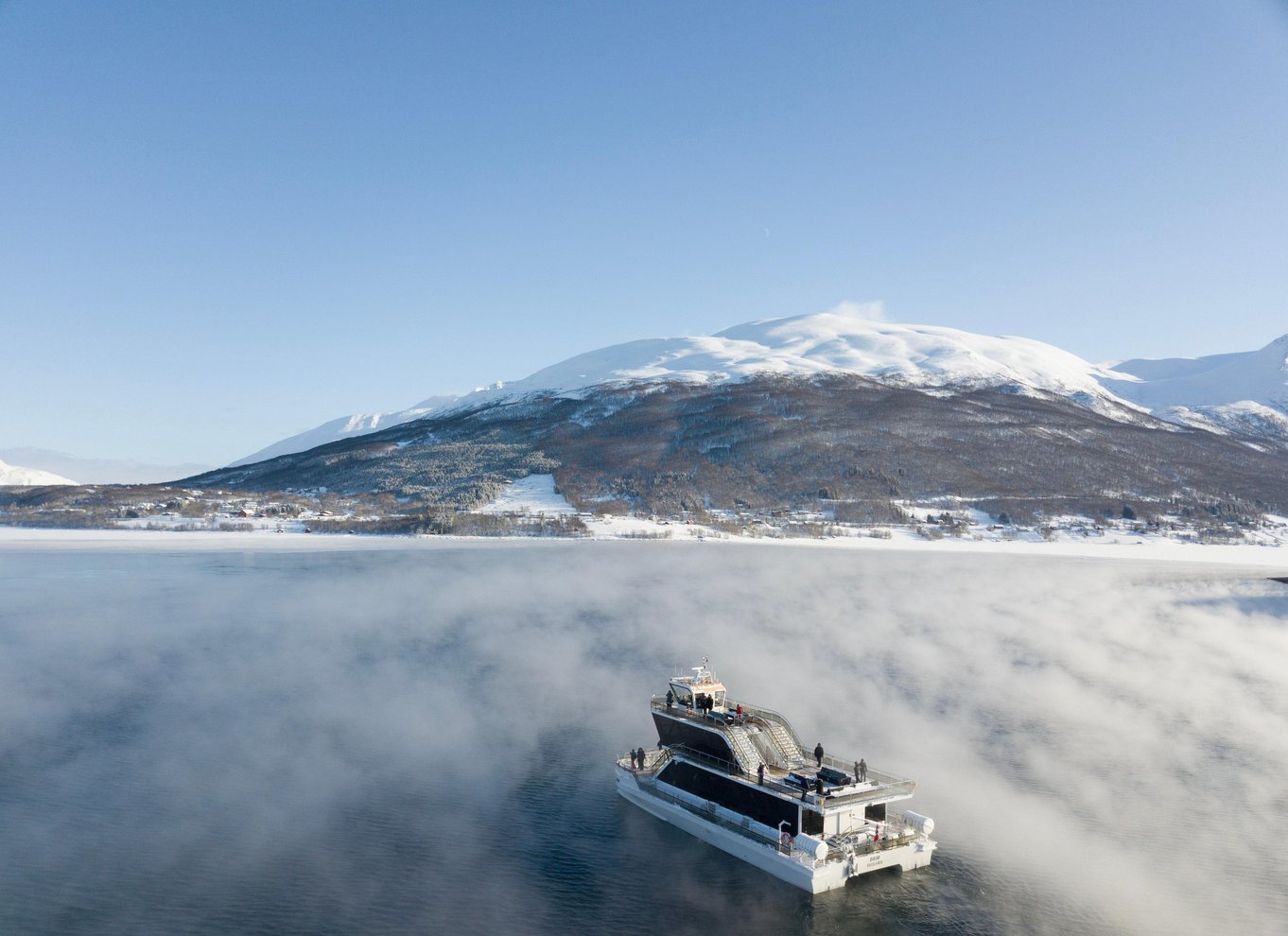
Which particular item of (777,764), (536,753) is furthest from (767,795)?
(536,753)

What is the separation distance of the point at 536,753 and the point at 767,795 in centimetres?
1735

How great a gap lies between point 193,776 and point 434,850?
59.0 feet

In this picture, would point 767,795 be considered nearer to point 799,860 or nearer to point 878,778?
point 799,860

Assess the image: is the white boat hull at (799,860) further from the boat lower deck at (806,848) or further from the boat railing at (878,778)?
the boat railing at (878,778)

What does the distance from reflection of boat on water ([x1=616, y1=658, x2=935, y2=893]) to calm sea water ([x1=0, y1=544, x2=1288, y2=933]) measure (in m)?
1.22

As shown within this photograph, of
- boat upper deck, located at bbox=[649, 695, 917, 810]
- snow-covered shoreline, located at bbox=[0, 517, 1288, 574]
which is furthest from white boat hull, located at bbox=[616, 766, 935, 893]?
snow-covered shoreline, located at bbox=[0, 517, 1288, 574]

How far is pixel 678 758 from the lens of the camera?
45.8m

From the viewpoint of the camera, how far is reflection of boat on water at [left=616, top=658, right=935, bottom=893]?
38.0m

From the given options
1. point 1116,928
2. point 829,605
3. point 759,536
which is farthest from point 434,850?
point 759,536

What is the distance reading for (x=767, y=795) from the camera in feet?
133

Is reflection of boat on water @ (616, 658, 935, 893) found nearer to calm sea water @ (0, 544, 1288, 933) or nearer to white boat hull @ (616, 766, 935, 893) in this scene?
white boat hull @ (616, 766, 935, 893)

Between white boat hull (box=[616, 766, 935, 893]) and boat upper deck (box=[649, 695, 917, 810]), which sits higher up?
boat upper deck (box=[649, 695, 917, 810])

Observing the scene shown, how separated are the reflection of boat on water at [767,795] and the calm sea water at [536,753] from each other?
1.22 meters

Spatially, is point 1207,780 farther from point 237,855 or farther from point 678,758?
point 237,855
